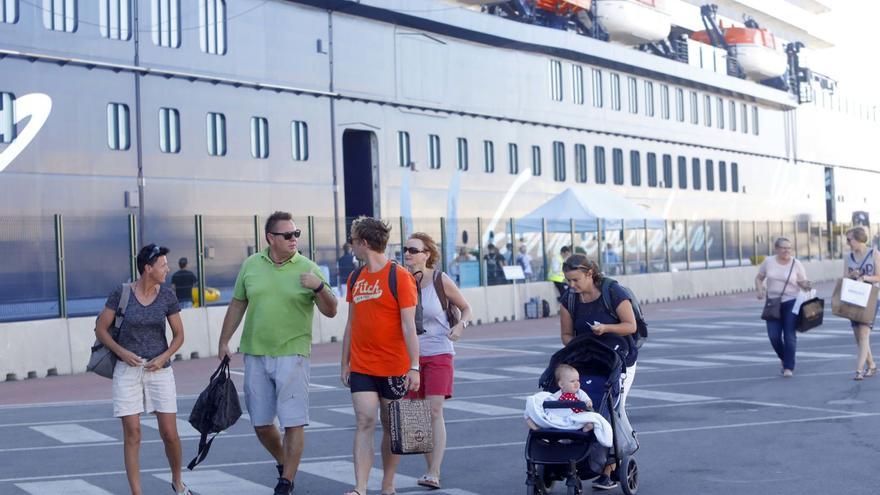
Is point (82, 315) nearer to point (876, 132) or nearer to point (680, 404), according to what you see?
point (680, 404)

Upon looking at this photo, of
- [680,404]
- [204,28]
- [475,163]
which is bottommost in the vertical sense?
[680,404]

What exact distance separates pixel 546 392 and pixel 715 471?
1.75 m

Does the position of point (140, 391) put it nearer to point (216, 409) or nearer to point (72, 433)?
point (216, 409)

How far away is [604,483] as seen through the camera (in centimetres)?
796

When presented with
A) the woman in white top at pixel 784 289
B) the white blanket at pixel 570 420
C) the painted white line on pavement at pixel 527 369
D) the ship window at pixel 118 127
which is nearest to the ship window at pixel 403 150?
the ship window at pixel 118 127

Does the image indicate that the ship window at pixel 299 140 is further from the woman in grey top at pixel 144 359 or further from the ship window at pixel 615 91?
the woman in grey top at pixel 144 359

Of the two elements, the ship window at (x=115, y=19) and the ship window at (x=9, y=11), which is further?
the ship window at (x=115, y=19)

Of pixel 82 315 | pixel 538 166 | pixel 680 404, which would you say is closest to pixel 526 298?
pixel 538 166

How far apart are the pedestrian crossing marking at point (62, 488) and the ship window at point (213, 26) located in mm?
19493

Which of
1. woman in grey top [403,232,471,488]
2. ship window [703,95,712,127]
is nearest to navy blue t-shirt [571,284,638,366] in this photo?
woman in grey top [403,232,471,488]

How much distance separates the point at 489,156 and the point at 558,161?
4.45m

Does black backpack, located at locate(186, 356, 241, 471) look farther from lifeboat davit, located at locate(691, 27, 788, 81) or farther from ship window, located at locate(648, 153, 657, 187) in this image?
lifeboat davit, located at locate(691, 27, 788, 81)

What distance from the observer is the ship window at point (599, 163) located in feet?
139

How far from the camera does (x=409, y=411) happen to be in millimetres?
7637
